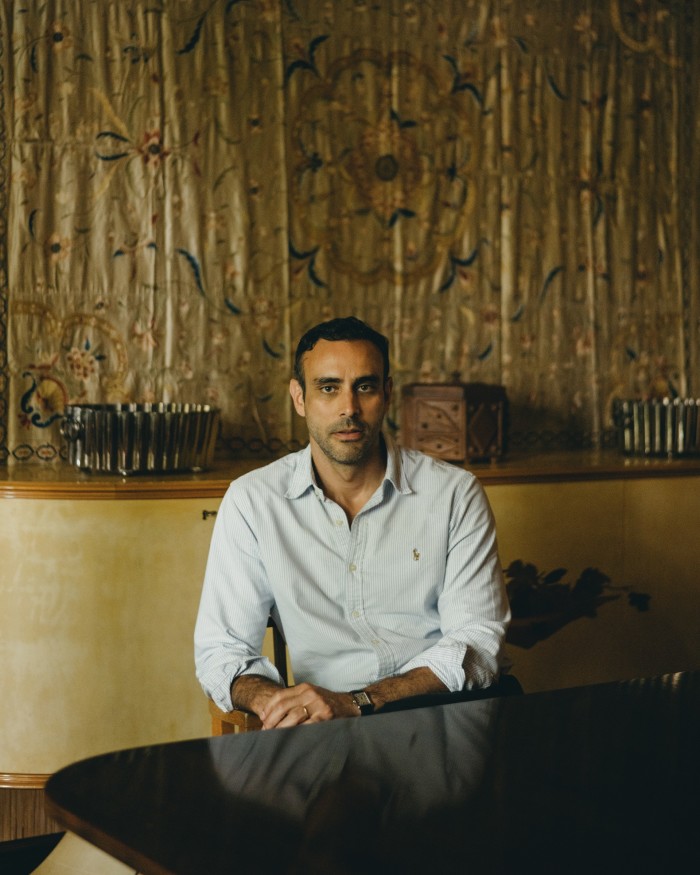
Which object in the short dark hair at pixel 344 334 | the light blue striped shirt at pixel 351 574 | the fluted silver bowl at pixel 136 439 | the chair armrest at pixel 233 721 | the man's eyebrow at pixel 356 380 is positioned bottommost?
the chair armrest at pixel 233 721

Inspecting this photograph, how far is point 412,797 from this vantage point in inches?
43.6

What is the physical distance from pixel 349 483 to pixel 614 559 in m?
1.19

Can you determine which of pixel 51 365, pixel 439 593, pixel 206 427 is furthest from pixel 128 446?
pixel 439 593

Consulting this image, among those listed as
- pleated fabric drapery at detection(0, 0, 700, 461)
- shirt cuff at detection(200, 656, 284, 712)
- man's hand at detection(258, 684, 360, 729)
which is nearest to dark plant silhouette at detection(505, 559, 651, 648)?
pleated fabric drapery at detection(0, 0, 700, 461)

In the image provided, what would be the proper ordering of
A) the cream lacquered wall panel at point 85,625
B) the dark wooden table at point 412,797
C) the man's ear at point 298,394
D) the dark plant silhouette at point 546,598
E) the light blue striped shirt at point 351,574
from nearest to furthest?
the dark wooden table at point 412,797 < the light blue striped shirt at point 351,574 < the man's ear at point 298,394 < the cream lacquered wall panel at point 85,625 < the dark plant silhouette at point 546,598

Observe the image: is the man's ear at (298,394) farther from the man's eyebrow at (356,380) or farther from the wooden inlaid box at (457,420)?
the wooden inlaid box at (457,420)

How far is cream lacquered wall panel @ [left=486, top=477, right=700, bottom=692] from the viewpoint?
2.87 meters

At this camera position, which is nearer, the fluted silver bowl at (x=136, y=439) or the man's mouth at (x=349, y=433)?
the man's mouth at (x=349, y=433)

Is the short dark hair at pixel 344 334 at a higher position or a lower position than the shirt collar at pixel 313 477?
higher

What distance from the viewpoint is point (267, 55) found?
119 inches

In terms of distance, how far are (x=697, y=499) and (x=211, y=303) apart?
157 centimetres

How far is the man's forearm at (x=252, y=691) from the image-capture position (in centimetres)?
177

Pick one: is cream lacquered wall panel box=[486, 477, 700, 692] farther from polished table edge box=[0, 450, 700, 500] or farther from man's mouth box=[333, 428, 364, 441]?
man's mouth box=[333, 428, 364, 441]

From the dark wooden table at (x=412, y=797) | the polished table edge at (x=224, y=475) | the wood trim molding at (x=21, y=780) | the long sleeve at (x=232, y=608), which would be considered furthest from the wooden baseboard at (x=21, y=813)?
the dark wooden table at (x=412, y=797)
